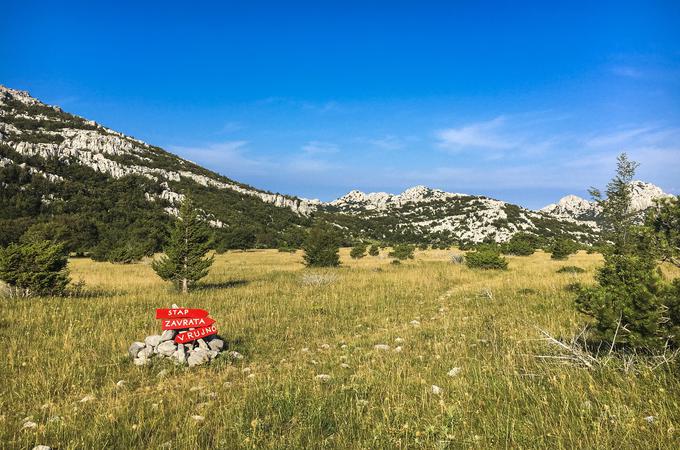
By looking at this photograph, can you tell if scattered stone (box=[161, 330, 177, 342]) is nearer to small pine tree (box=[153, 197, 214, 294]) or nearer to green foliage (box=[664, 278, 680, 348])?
green foliage (box=[664, 278, 680, 348])

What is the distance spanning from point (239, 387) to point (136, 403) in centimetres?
141

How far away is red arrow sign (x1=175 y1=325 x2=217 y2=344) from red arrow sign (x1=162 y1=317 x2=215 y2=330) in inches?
3.8

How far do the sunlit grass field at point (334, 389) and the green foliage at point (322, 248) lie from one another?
62.5 ft

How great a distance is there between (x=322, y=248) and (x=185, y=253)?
589 inches

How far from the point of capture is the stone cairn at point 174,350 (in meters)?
6.62

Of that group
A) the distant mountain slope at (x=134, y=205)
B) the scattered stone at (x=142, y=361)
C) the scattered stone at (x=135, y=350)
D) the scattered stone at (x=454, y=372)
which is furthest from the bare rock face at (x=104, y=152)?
the scattered stone at (x=454, y=372)

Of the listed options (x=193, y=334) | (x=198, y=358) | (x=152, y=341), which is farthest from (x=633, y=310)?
(x=152, y=341)

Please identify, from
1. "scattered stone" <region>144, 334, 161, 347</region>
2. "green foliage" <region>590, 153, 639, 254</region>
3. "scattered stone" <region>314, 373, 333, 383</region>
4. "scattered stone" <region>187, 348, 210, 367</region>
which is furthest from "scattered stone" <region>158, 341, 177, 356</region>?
"green foliage" <region>590, 153, 639, 254</region>

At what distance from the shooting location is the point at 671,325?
15.4 feet

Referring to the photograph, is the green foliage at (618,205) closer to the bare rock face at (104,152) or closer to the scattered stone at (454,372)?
the scattered stone at (454,372)

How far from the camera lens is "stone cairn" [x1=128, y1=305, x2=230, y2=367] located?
6.62 metres

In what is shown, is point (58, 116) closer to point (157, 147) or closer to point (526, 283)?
point (157, 147)

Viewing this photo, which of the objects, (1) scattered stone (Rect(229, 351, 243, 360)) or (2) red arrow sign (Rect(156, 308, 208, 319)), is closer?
(2) red arrow sign (Rect(156, 308, 208, 319))

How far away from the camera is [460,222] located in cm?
11356
